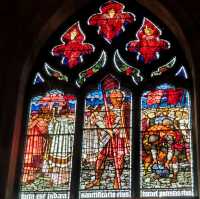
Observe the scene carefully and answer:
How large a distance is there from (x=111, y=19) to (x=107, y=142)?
1.80m

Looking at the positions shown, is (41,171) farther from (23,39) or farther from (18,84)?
(23,39)

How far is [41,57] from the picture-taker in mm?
8430

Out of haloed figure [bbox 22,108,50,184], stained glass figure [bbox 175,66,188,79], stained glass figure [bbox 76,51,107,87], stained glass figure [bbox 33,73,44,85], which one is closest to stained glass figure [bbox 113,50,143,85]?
stained glass figure [bbox 76,51,107,87]

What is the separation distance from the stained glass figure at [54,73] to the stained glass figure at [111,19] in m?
0.73

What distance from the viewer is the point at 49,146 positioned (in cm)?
765

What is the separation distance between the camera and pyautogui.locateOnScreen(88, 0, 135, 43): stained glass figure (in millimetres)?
8562

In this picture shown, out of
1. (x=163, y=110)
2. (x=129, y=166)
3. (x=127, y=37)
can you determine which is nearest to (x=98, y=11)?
(x=127, y=37)

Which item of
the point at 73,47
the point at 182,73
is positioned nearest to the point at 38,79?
the point at 73,47

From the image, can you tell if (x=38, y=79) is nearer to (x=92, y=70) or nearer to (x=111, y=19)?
(x=92, y=70)

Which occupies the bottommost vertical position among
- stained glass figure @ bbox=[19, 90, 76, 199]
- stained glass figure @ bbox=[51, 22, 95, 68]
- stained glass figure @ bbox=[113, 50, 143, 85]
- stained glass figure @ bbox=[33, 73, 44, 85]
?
stained glass figure @ bbox=[19, 90, 76, 199]

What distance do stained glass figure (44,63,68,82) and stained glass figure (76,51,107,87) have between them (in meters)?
0.17

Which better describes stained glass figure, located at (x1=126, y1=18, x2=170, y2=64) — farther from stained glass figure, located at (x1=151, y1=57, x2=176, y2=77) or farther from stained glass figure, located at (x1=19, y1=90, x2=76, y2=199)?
stained glass figure, located at (x1=19, y1=90, x2=76, y2=199)

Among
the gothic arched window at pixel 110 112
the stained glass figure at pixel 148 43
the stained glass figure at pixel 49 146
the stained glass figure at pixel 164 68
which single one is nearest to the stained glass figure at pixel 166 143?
the gothic arched window at pixel 110 112

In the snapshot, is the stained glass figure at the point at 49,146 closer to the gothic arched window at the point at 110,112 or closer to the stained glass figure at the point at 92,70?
the gothic arched window at the point at 110,112
